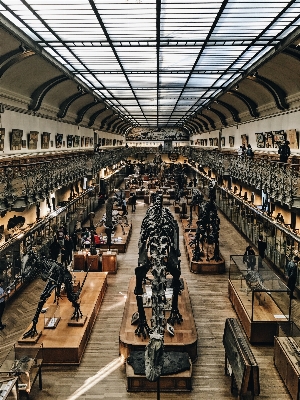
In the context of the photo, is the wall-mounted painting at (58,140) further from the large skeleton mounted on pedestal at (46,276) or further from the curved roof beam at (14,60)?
the large skeleton mounted on pedestal at (46,276)

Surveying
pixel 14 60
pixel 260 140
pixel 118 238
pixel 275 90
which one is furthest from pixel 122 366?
pixel 260 140

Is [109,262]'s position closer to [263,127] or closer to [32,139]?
[32,139]

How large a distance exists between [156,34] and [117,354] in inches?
341

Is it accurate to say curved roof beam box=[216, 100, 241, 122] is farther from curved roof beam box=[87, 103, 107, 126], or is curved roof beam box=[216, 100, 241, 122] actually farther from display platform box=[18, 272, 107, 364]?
display platform box=[18, 272, 107, 364]

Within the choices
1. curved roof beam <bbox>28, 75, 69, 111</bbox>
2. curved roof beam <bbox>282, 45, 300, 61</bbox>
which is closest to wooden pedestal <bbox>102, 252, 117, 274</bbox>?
curved roof beam <bbox>28, 75, 69, 111</bbox>

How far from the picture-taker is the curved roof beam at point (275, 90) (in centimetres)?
1476

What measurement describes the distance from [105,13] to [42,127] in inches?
351

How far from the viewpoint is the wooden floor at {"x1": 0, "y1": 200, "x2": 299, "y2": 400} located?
21.9 ft

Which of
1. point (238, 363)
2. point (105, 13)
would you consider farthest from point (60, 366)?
point (105, 13)

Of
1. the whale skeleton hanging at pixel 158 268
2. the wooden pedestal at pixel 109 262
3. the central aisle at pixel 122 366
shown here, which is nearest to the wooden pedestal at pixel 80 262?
the wooden pedestal at pixel 109 262

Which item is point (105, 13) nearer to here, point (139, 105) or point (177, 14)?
point (177, 14)

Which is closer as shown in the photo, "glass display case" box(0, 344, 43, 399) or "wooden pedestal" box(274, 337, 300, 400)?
"glass display case" box(0, 344, 43, 399)

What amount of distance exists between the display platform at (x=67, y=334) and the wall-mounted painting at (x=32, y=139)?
7.96m

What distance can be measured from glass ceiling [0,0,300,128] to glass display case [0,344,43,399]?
7445 millimetres
